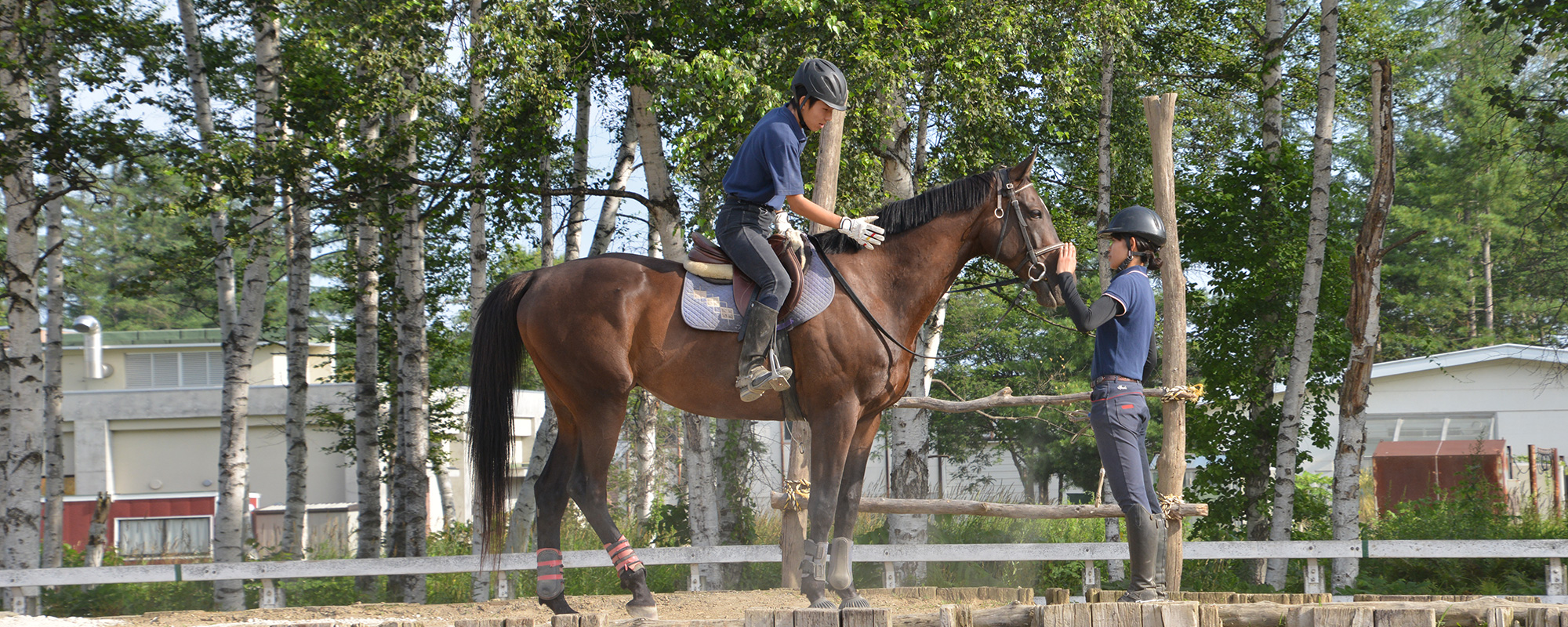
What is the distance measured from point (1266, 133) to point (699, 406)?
34.8ft

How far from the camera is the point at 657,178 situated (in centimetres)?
1058

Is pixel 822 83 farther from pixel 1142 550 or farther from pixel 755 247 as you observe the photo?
pixel 1142 550

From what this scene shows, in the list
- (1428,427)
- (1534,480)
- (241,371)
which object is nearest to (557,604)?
(241,371)

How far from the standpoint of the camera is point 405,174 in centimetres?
1068

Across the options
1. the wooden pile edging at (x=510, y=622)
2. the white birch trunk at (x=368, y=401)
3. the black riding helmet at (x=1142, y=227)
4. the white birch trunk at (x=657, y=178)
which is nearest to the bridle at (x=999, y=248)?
the black riding helmet at (x=1142, y=227)

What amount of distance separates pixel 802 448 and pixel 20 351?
7.51 meters

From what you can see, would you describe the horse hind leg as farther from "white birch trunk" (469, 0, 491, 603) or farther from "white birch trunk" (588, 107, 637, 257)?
"white birch trunk" (588, 107, 637, 257)

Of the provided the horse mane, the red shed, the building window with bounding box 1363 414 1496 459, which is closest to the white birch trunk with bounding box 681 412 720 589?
the horse mane

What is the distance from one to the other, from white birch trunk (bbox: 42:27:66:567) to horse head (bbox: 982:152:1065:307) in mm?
9631

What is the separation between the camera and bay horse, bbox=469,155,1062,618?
4562mm

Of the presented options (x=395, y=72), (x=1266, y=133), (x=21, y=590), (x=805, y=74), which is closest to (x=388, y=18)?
(x=395, y=72)

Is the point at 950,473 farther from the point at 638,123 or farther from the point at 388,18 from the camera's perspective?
the point at 388,18

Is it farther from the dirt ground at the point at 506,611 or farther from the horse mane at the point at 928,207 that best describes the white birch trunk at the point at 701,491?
the horse mane at the point at 928,207

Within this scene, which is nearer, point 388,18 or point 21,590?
point 21,590
